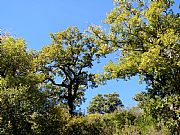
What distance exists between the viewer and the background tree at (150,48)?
22.8 meters

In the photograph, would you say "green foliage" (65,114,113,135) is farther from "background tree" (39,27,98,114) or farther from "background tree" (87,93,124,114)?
"background tree" (87,93,124,114)

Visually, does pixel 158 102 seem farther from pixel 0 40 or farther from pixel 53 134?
pixel 0 40

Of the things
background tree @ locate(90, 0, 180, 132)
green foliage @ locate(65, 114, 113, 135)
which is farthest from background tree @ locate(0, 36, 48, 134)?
background tree @ locate(90, 0, 180, 132)

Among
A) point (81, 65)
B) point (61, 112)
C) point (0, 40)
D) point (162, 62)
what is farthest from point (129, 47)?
point (81, 65)

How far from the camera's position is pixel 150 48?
23516 millimetres

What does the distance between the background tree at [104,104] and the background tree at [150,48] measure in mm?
56391

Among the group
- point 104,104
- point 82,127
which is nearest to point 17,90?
point 82,127

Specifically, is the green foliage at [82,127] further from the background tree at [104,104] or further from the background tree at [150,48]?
the background tree at [104,104]

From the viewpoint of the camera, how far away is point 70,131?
24.7 meters

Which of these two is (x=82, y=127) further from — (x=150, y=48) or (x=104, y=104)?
(x=104, y=104)

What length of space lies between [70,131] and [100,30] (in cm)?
790

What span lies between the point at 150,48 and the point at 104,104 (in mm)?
60687

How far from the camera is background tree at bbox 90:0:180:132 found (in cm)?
2280

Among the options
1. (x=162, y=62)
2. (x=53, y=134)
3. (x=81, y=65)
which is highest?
(x=81, y=65)
